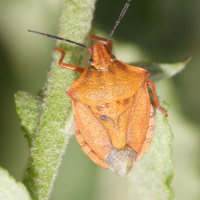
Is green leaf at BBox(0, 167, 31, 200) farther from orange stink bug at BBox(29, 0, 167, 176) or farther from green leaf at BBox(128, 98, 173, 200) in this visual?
green leaf at BBox(128, 98, 173, 200)

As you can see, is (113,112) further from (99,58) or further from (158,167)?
(158,167)

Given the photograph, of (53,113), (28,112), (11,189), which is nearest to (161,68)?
(53,113)

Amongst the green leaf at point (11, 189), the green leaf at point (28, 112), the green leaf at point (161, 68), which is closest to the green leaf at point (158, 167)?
the green leaf at point (161, 68)

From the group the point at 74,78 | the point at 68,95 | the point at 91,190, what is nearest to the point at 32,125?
the point at 68,95

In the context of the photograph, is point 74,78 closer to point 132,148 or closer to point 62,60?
point 62,60

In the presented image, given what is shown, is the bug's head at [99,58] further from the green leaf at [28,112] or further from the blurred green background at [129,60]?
the green leaf at [28,112]

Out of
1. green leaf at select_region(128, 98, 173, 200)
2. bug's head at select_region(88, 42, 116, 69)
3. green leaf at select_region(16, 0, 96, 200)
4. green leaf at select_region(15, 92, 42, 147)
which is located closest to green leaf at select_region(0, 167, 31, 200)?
green leaf at select_region(16, 0, 96, 200)
